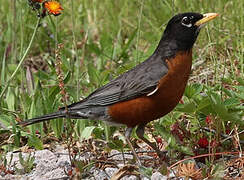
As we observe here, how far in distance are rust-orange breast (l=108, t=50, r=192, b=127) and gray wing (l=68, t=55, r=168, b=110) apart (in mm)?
51

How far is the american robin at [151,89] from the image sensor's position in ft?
12.1

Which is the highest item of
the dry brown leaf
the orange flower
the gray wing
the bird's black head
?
the orange flower

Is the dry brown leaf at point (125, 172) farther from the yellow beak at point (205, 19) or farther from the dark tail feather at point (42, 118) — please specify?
the yellow beak at point (205, 19)

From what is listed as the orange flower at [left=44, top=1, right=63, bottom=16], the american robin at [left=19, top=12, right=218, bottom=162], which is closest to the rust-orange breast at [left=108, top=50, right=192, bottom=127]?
the american robin at [left=19, top=12, right=218, bottom=162]

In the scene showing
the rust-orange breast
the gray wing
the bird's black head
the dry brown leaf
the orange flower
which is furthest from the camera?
the bird's black head

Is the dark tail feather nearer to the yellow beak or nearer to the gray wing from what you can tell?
the gray wing

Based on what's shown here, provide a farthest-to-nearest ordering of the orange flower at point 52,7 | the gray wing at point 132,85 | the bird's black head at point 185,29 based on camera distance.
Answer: the bird's black head at point 185,29 < the gray wing at point 132,85 < the orange flower at point 52,7

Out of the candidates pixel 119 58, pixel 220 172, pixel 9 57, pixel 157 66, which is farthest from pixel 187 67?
pixel 9 57

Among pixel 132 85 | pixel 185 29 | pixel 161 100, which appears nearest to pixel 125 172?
pixel 161 100

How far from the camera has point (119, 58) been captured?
5.62m

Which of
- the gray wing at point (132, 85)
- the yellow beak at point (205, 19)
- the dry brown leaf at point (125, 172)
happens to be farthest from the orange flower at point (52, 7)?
the dry brown leaf at point (125, 172)

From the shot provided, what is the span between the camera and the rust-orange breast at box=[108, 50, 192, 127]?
3.66 m

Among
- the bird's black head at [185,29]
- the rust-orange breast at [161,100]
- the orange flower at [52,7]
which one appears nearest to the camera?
the orange flower at [52,7]

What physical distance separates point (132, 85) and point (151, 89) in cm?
23
